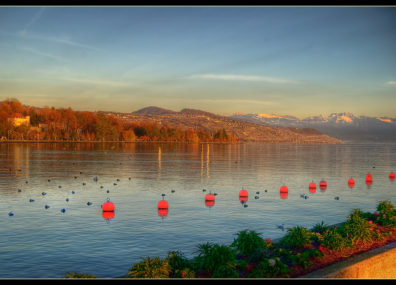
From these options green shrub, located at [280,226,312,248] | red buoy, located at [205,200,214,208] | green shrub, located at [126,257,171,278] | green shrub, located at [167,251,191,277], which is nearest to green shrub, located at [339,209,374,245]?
green shrub, located at [280,226,312,248]

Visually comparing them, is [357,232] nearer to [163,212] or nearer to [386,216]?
[386,216]

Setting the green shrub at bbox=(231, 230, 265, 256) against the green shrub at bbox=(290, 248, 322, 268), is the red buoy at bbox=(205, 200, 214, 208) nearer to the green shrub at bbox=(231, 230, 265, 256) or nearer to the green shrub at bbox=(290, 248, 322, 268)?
the green shrub at bbox=(231, 230, 265, 256)

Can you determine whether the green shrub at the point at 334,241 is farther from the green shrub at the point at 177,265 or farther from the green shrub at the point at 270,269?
the green shrub at the point at 177,265

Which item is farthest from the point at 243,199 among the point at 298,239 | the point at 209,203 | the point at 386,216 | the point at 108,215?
the point at 298,239

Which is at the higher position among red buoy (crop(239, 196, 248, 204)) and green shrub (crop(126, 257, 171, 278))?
green shrub (crop(126, 257, 171, 278))

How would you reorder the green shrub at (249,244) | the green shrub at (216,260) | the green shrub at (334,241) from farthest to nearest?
the green shrub at (334,241) → the green shrub at (249,244) → the green shrub at (216,260)

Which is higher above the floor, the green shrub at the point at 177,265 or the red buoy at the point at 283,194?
the green shrub at the point at 177,265

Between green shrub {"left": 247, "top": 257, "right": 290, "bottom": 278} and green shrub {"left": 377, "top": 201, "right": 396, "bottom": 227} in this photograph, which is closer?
green shrub {"left": 247, "top": 257, "right": 290, "bottom": 278}

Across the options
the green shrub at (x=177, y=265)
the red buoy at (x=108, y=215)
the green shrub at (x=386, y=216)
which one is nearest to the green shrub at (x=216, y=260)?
the green shrub at (x=177, y=265)

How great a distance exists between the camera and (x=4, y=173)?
57.6 meters

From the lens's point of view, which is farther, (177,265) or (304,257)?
(304,257)

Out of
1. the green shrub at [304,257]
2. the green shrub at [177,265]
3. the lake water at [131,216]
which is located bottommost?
the lake water at [131,216]
